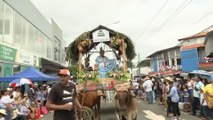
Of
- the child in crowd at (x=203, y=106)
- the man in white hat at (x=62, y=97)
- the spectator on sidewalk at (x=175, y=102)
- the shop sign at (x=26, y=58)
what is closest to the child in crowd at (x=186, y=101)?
the child in crowd at (x=203, y=106)

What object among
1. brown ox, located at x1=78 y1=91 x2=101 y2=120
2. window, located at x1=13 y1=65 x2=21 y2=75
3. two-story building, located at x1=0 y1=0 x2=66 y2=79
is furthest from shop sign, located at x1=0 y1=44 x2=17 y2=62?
brown ox, located at x1=78 y1=91 x2=101 y2=120

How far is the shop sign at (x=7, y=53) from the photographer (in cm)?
2114

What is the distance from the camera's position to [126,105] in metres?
11.0

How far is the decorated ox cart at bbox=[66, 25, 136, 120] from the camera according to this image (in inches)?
516

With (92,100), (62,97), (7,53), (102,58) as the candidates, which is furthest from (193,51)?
(62,97)

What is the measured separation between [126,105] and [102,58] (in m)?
4.25

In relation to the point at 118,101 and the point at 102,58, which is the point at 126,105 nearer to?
the point at 118,101

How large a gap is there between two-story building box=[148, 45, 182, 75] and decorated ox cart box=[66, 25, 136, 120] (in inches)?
1376

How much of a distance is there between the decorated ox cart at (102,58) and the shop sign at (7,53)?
718cm

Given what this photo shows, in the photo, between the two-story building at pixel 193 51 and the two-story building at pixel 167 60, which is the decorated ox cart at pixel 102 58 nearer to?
the two-story building at pixel 193 51

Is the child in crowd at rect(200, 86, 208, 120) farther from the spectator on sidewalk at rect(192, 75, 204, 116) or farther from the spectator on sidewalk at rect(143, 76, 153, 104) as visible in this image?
the spectator on sidewalk at rect(143, 76, 153, 104)

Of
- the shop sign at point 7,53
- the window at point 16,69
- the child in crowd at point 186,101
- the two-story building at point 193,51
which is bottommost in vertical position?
the child in crowd at point 186,101

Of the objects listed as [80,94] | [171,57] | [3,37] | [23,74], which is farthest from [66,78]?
[171,57]

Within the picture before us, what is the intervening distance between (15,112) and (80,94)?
2461 mm
